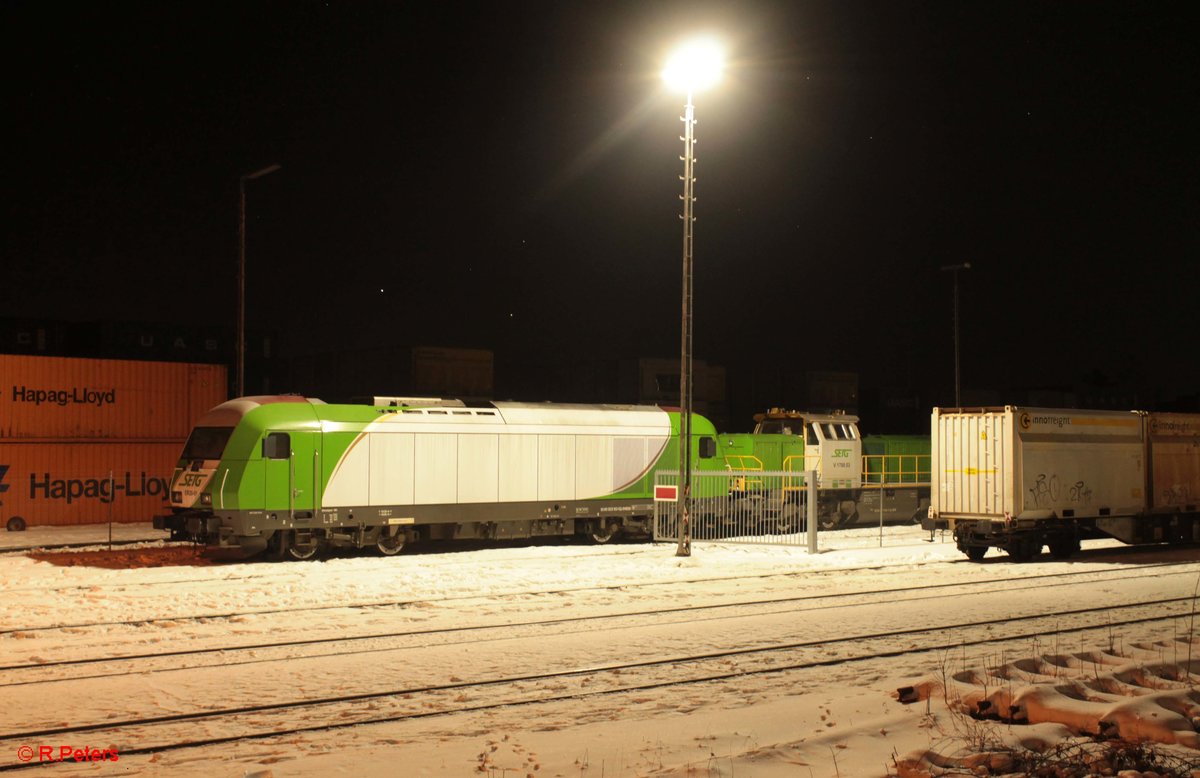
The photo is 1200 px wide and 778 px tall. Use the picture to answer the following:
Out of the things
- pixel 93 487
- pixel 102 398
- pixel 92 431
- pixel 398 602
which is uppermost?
pixel 102 398

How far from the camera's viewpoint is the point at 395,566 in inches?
791

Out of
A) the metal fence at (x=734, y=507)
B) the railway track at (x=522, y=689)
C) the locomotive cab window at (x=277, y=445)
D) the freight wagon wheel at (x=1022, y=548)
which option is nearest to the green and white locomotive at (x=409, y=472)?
the locomotive cab window at (x=277, y=445)

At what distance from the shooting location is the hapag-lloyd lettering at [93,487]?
2908cm

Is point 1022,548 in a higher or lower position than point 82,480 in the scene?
lower

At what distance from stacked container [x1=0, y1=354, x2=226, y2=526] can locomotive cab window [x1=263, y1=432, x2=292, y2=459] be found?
1047cm

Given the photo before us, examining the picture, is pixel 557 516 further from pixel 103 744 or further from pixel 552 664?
pixel 103 744

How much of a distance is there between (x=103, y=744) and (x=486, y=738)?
2650 millimetres

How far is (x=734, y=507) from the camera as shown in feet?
84.2

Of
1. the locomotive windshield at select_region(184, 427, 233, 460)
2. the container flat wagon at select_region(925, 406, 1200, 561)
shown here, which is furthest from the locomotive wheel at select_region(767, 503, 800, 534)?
the locomotive windshield at select_region(184, 427, 233, 460)

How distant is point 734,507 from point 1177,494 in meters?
9.73

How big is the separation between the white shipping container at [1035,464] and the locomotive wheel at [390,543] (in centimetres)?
1082

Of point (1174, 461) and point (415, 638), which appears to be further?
point (1174, 461)

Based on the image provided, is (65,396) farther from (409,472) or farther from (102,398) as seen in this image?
(409,472)

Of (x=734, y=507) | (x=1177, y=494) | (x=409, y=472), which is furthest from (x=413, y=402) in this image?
(x=1177, y=494)
